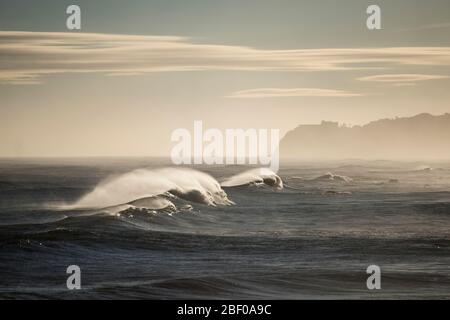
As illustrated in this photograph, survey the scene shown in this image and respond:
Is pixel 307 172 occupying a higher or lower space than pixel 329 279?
higher

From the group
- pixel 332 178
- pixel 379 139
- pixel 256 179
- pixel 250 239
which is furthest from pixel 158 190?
pixel 379 139

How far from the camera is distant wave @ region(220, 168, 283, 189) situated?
17797mm

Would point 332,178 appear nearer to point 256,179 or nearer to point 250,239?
point 256,179

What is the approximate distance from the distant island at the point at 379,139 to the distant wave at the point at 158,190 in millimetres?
2681

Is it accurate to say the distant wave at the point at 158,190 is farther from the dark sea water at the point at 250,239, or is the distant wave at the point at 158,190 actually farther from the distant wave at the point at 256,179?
the distant wave at the point at 256,179

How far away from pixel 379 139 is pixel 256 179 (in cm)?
253

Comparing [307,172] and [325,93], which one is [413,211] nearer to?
[307,172]

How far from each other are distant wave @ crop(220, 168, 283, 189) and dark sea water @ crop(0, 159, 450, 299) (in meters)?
0.18

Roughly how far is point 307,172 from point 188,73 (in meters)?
3.71

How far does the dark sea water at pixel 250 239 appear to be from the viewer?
12.8 meters

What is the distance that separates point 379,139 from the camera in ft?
54.0

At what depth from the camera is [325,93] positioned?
51.5 feet

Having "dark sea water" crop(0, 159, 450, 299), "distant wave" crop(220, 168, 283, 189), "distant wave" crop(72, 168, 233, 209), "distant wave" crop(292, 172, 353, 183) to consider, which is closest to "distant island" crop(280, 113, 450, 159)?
"dark sea water" crop(0, 159, 450, 299)
